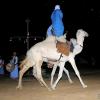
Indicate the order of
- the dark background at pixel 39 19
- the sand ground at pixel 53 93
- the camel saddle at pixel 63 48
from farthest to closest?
the dark background at pixel 39 19 < the camel saddle at pixel 63 48 < the sand ground at pixel 53 93

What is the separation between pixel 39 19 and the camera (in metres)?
61.0

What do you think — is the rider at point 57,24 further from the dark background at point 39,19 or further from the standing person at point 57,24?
the dark background at point 39,19

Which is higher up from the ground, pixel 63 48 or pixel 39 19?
pixel 63 48

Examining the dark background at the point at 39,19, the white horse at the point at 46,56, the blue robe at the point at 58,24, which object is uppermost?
the blue robe at the point at 58,24

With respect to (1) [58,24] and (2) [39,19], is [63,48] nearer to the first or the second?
(1) [58,24]

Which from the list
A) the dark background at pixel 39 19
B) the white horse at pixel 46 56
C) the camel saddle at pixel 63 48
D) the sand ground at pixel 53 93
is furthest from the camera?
the dark background at pixel 39 19

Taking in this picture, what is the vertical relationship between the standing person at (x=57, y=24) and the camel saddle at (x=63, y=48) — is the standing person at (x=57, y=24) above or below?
above

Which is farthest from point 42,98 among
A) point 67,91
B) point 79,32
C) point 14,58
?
point 14,58

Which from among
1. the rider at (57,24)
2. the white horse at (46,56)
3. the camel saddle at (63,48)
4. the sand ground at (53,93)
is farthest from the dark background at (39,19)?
the sand ground at (53,93)

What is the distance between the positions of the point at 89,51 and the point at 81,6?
1770 centimetres

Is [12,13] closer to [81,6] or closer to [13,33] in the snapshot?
[13,33]

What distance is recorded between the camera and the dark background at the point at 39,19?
51.7 m

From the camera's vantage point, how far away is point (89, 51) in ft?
132

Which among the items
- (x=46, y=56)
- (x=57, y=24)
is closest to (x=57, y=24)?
(x=57, y=24)
